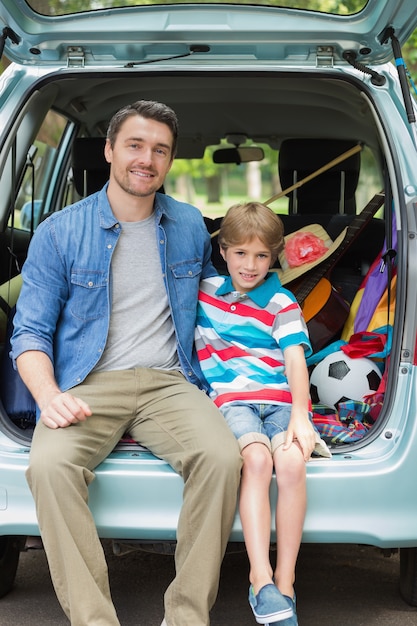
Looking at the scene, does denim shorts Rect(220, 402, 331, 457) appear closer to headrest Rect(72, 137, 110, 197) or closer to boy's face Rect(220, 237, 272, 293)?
boy's face Rect(220, 237, 272, 293)

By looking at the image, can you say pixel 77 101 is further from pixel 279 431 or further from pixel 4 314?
pixel 279 431

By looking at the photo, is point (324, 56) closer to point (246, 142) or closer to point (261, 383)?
point (261, 383)

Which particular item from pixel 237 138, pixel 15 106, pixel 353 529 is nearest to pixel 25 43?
pixel 15 106

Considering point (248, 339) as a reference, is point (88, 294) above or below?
above

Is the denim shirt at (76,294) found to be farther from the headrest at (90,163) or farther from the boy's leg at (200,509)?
the headrest at (90,163)

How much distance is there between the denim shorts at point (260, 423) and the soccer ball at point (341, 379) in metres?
0.47

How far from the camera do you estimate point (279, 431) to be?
2.94 meters

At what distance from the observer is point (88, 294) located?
3076 millimetres

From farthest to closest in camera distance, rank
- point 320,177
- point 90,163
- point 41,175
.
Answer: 1. point 41,175
2. point 320,177
3. point 90,163

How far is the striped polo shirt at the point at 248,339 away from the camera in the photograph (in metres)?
3.09

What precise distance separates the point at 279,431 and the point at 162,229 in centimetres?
78

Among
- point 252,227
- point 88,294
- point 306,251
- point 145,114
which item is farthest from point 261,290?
point 306,251

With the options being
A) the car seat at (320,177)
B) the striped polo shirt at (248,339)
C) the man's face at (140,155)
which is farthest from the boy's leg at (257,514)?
the car seat at (320,177)

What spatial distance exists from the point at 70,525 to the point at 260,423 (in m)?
0.68
